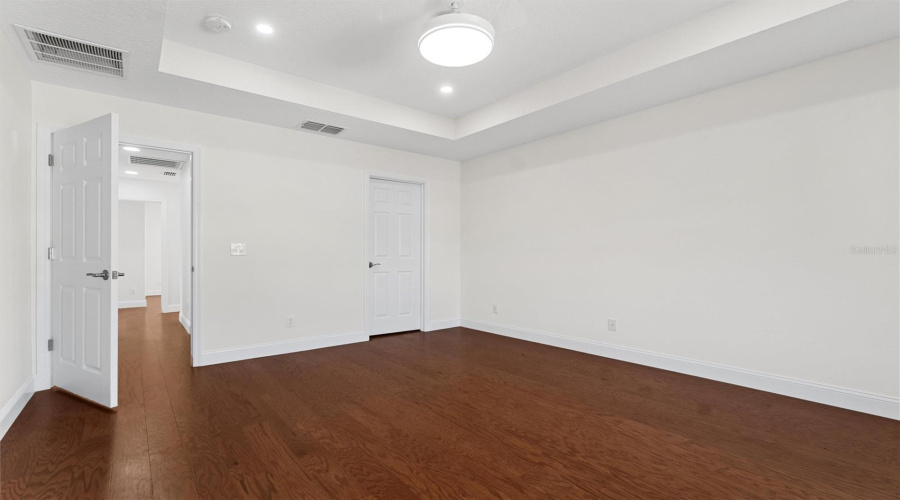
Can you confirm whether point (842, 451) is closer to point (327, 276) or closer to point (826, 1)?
point (826, 1)

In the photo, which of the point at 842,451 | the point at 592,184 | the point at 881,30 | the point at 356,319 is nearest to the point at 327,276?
the point at 356,319

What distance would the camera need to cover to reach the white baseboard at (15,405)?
7.95 ft

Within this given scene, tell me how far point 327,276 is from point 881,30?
5.11 m

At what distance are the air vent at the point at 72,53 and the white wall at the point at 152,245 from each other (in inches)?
290

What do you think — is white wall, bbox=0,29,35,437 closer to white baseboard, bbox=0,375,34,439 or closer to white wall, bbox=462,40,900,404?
white baseboard, bbox=0,375,34,439

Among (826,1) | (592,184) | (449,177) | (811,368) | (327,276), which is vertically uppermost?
(826,1)

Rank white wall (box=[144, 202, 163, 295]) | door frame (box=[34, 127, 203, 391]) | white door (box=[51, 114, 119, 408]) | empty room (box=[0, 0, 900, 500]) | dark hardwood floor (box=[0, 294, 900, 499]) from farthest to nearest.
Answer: white wall (box=[144, 202, 163, 295]), door frame (box=[34, 127, 203, 391]), white door (box=[51, 114, 119, 408]), empty room (box=[0, 0, 900, 500]), dark hardwood floor (box=[0, 294, 900, 499])

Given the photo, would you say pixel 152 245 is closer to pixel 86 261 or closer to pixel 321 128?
pixel 321 128

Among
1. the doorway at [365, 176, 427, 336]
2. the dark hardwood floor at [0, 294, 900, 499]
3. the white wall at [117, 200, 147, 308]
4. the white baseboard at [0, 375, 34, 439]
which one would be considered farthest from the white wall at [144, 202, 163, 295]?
the white baseboard at [0, 375, 34, 439]

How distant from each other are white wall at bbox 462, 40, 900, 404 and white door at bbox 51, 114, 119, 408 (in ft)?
13.6

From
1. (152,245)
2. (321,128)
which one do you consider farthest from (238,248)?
(152,245)

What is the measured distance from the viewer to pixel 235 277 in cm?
413

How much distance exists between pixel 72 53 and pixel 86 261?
1483mm

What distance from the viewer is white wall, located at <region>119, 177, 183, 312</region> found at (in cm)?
738
